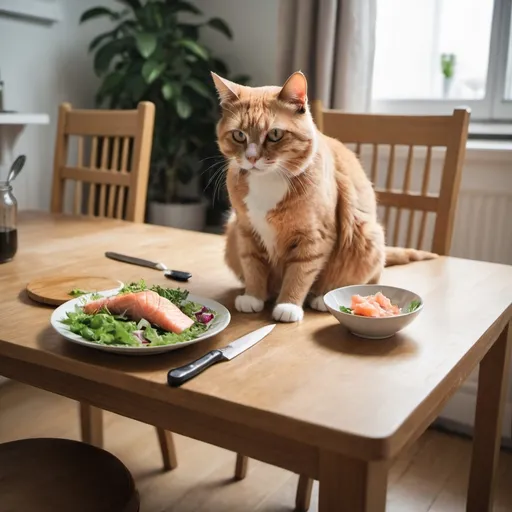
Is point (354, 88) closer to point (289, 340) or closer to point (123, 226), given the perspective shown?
point (123, 226)

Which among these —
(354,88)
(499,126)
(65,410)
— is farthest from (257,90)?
(65,410)

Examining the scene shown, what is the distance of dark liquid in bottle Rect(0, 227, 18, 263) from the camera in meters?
1.40

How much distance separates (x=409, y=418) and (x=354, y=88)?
1747mm

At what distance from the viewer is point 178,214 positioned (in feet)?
8.89

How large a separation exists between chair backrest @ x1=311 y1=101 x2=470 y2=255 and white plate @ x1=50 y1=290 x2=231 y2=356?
88 centimetres

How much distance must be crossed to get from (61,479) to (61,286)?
0.36m

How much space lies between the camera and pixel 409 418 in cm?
74

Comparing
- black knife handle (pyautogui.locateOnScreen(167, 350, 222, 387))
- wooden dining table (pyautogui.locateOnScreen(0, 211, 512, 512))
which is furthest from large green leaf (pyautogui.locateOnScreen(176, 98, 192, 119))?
black knife handle (pyautogui.locateOnScreen(167, 350, 222, 387))

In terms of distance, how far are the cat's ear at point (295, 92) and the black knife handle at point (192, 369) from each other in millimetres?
493

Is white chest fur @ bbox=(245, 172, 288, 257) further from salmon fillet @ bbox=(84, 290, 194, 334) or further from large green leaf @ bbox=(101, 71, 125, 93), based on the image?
large green leaf @ bbox=(101, 71, 125, 93)

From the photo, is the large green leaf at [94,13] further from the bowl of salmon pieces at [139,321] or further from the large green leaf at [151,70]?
the bowl of salmon pieces at [139,321]

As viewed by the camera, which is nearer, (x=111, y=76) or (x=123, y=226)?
(x=123, y=226)

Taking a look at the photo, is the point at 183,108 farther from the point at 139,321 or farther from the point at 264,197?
the point at 139,321

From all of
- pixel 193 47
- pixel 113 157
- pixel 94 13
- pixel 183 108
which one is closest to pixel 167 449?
pixel 113 157
